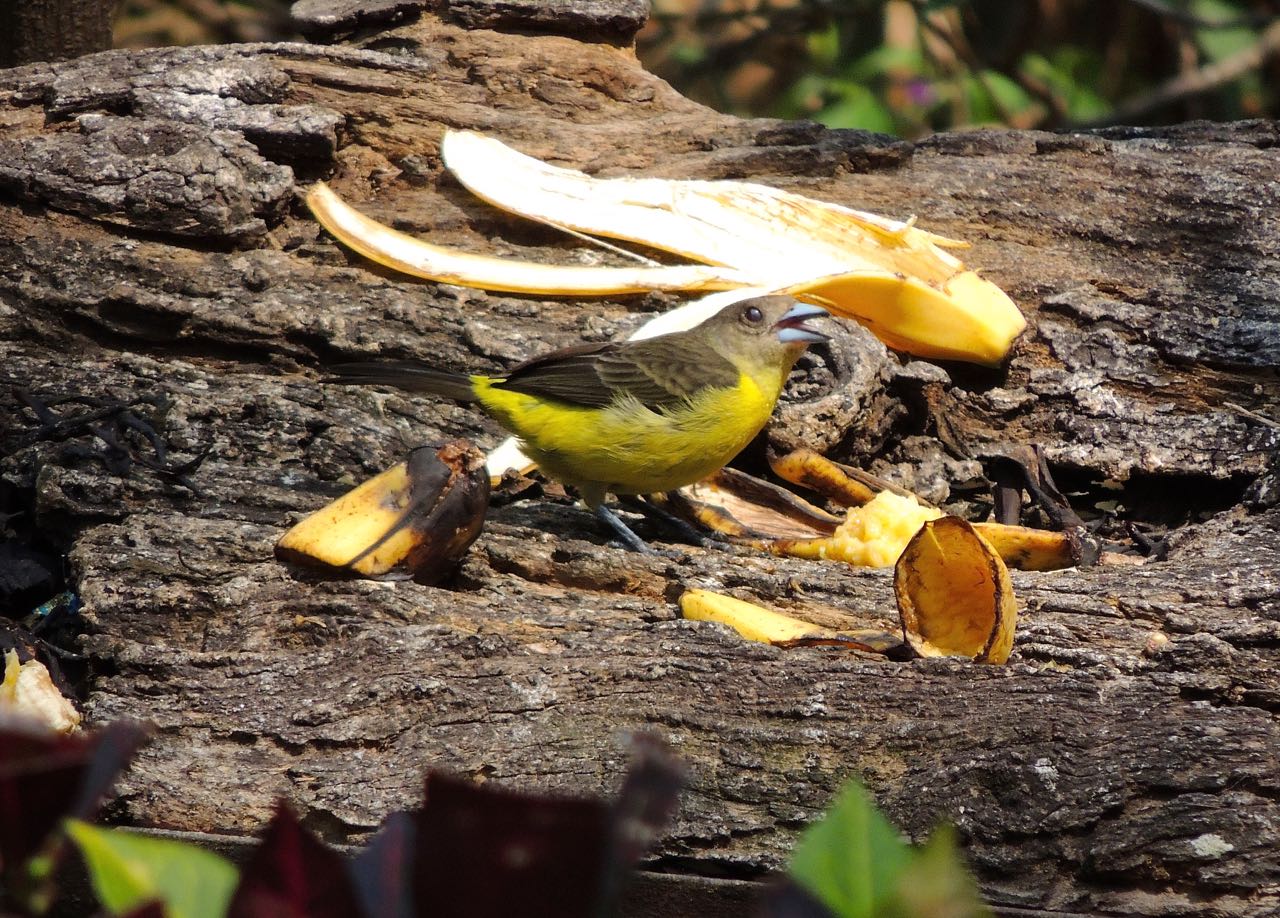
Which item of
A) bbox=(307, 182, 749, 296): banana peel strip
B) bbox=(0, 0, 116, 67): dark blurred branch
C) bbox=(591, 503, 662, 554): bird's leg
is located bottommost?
bbox=(591, 503, 662, 554): bird's leg

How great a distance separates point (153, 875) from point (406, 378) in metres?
3.48

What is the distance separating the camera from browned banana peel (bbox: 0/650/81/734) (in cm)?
298

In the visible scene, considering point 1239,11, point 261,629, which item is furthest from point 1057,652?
point 1239,11

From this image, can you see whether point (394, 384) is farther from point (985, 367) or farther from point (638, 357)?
point (985, 367)

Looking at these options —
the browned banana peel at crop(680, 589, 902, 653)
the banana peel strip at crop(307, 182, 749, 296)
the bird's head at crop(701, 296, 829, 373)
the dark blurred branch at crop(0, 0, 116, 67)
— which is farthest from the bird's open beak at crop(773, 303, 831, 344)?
the dark blurred branch at crop(0, 0, 116, 67)

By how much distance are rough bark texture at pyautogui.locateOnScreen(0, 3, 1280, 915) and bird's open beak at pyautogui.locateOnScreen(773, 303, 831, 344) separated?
17cm

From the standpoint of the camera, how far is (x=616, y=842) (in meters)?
0.74

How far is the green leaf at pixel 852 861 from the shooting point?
78 cm

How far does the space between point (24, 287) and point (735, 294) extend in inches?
91.7

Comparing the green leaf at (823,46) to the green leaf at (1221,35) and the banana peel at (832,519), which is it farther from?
the banana peel at (832,519)

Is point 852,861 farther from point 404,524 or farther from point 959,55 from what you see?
point 959,55

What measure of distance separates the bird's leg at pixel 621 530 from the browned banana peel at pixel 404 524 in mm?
622

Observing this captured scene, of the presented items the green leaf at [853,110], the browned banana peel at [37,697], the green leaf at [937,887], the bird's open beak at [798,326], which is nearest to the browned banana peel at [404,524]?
the browned banana peel at [37,697]

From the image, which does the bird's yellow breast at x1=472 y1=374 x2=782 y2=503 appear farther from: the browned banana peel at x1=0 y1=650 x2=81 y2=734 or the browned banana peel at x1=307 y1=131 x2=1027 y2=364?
the browned banana peel at x1=0 y1=650 x2=81 y2=734
